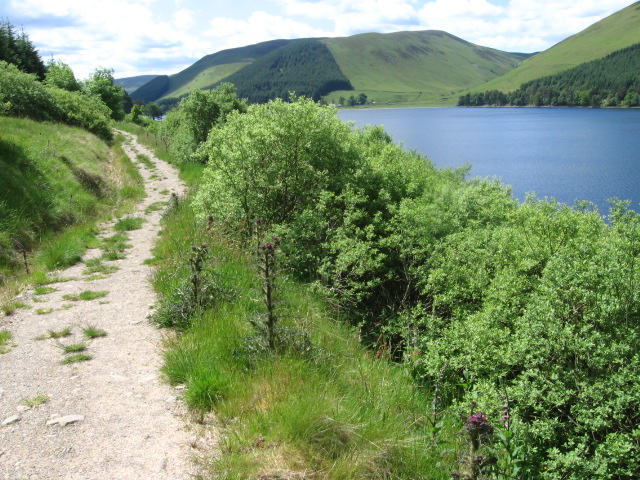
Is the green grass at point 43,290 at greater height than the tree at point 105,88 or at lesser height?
lesser

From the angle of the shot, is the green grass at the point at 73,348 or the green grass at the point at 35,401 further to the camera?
the green grass at the point at 73,348

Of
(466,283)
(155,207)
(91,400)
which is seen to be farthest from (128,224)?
(466,283)

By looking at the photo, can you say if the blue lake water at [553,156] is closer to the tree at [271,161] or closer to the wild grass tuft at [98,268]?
the tree at [271,161]

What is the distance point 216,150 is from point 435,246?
6.97 metres

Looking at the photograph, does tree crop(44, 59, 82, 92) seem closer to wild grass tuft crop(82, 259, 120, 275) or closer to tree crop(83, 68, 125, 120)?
tree crop(83, 68, 125, 120)

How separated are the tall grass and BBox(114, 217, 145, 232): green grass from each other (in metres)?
8.20

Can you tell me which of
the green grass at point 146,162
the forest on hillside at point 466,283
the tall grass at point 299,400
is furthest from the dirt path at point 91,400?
the green grass at point 146,162

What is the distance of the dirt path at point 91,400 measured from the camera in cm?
476

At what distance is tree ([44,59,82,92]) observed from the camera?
2243 inches

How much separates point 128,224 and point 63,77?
55356 millimetres

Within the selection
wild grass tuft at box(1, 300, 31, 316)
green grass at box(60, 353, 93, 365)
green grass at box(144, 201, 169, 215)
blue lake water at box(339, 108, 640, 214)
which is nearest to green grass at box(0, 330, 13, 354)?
wild grass tuft at box(1, 300, 31, 316)

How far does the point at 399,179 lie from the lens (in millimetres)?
16562

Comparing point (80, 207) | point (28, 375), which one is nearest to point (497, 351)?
point (28, 375)

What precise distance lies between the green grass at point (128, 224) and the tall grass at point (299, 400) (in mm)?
8203
